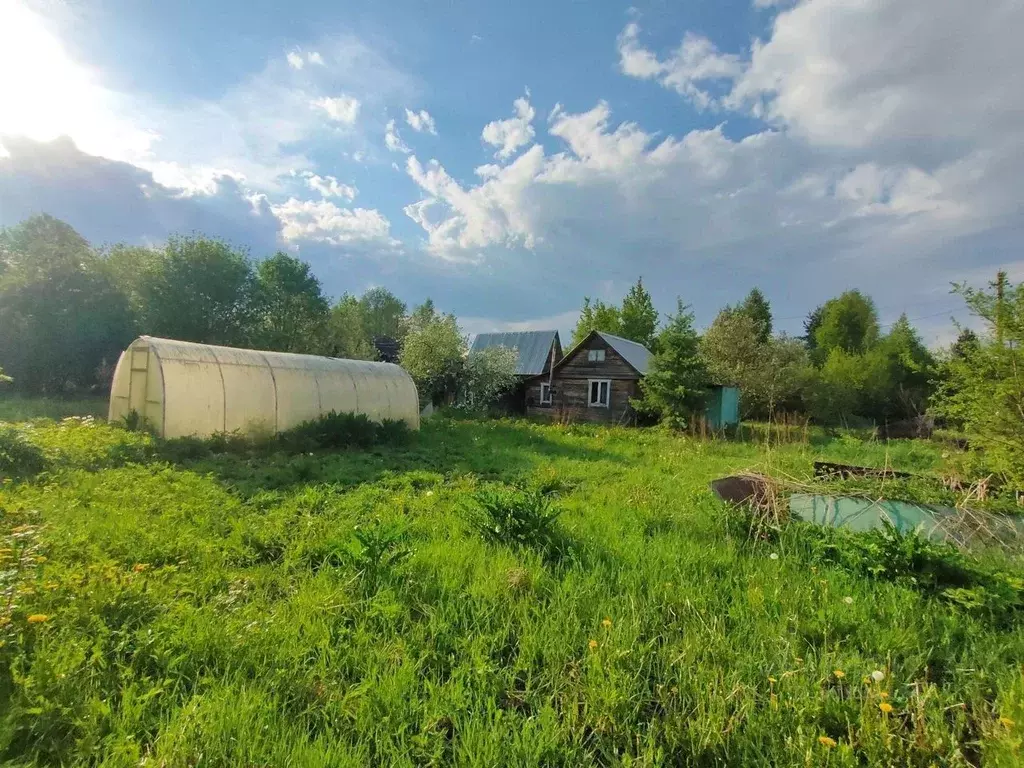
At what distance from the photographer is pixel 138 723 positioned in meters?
2.04

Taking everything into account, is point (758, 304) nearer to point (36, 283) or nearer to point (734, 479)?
point (734, 479)

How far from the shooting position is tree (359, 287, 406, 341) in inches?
2414

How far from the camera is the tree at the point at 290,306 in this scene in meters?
26.8

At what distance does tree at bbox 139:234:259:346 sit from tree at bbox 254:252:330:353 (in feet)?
3.40

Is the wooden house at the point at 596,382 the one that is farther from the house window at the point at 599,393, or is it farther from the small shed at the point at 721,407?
the small shed at the point at 721,407

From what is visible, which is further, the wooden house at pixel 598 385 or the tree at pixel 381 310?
the tree at pixel 381 310

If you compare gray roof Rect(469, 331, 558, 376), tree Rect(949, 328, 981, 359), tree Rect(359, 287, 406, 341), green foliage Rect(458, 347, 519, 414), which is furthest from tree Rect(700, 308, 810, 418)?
tree Rect(359, 287, 406, 341)

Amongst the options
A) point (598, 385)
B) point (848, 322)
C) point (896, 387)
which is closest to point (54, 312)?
point (598, 385)

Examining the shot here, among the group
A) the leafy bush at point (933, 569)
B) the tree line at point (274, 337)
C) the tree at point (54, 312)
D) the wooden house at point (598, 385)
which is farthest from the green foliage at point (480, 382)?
the leafy bush at point (933, 569)

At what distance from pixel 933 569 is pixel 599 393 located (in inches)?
727

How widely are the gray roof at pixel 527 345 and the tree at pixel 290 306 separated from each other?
32.5 feet

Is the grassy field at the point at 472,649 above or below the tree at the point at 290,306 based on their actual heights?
below

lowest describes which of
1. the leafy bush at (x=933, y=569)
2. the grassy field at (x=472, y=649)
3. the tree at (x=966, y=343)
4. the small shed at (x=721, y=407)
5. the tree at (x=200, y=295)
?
the grassy field at (x=472, y=649)

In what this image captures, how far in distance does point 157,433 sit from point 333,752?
9920mm
